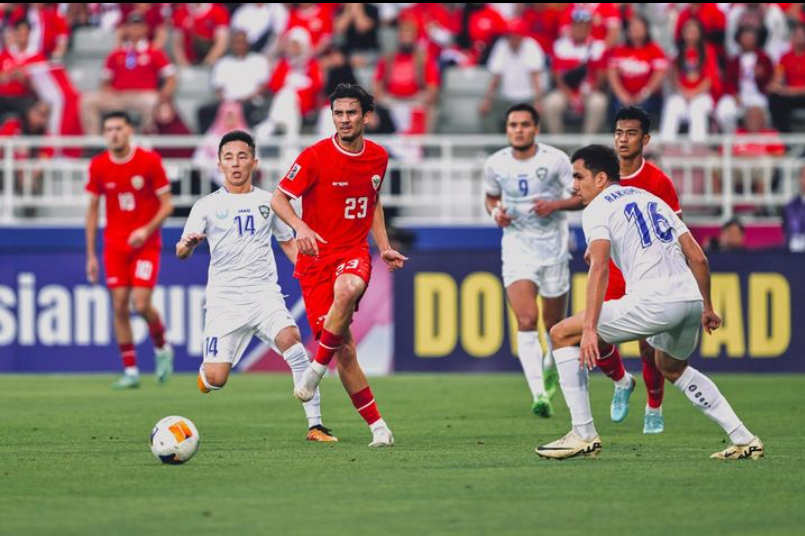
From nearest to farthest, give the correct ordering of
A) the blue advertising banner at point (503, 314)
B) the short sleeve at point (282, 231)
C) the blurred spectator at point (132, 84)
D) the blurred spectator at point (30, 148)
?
the short sleeve at point (282, 231) → the blue advertising banner at point (503, 314) → the blurred spectator at point (30, 148) → the blurred spectator at point (132, 84)

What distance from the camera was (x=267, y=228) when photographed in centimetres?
1167

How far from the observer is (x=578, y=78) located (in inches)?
889

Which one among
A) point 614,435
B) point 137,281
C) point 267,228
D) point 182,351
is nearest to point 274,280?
point 267,228

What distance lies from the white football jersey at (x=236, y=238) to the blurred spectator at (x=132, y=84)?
10859mm

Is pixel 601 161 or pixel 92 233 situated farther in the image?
pixel 92 233

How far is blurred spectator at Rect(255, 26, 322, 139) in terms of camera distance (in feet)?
70.5

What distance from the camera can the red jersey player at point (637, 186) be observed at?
37.0 feet

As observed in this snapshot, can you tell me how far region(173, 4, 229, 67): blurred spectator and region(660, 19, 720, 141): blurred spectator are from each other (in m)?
6.77

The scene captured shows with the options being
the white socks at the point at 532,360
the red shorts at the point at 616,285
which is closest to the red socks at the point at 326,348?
the red shorts at the point at 616,285

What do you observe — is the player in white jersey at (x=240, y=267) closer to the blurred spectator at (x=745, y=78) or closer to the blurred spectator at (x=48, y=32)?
the blurred spectator at (x=745, y=78)

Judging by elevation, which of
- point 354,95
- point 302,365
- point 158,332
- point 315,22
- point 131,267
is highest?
point 315,22

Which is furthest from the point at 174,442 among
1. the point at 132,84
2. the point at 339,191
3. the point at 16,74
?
the point at 16,74

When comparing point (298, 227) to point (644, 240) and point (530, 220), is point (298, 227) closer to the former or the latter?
point (644, 240)

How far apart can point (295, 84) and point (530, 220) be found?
29.3 feet
